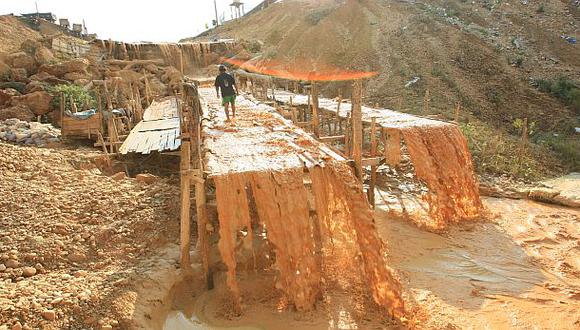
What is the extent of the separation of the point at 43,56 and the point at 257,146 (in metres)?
17.0

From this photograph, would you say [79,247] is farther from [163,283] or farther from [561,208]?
[561,208]

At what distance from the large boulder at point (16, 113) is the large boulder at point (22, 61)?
4.62 metres

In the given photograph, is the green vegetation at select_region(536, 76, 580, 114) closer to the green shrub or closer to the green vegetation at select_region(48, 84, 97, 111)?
the green shrub

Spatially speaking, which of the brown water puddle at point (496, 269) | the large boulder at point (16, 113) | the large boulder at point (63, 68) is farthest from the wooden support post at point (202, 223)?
the large boulder at point (63, 68)

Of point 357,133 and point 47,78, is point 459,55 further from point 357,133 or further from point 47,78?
point 47,78

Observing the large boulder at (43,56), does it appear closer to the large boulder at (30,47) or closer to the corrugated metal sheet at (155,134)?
the large boulder at (30,47)

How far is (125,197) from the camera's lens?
725 centimetres

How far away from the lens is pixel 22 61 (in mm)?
17875

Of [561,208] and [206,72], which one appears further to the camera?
[206,72]

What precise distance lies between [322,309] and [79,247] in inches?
146

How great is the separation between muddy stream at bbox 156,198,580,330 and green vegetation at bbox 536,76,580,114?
10.3 meters

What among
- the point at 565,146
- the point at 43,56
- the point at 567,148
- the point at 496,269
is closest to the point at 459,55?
the point at 565,146

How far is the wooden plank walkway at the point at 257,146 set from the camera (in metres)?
5.68

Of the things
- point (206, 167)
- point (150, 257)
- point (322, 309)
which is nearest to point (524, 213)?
point (322, 309)
